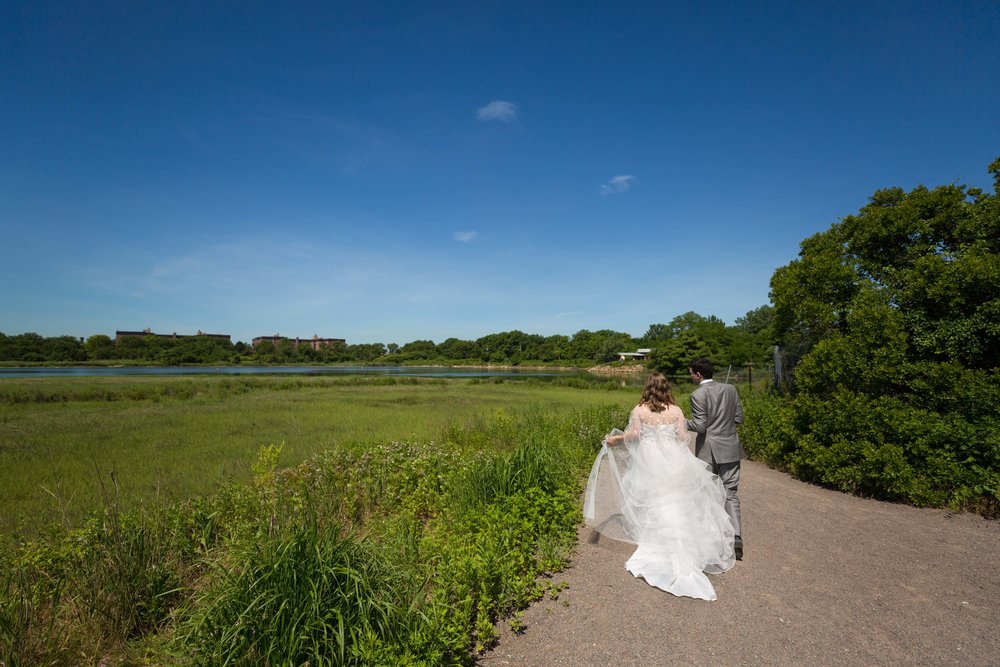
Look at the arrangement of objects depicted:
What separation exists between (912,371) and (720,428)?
446 centimetres

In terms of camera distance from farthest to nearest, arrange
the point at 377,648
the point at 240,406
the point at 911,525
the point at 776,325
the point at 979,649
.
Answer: the point at 240,406, the point at 776,325, the point at 911,525, the point at 979,649, the point at 377,648

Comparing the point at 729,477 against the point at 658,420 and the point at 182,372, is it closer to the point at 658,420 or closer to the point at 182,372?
the point at 658,420

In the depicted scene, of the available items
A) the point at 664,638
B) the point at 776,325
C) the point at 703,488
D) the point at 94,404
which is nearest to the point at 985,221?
the point at 776,325

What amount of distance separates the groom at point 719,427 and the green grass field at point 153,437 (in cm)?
486

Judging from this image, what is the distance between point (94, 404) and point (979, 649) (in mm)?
31096

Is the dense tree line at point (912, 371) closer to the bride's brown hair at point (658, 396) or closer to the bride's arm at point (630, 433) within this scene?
the bride's brown hair at point (658, 396)

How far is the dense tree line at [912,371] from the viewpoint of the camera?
6.34 metres

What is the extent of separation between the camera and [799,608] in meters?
3.79

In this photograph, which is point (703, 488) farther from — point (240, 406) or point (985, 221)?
point (240, 406)

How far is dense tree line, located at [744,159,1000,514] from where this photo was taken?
6.34 metres

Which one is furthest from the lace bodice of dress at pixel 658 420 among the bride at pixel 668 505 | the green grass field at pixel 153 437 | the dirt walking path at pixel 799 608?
the green grass field at pixel 153 437

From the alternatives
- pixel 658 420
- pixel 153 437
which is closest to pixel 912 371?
pixel 658 420

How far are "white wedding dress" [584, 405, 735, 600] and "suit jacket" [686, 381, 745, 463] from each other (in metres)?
0.28

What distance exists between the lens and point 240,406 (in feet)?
74.9
